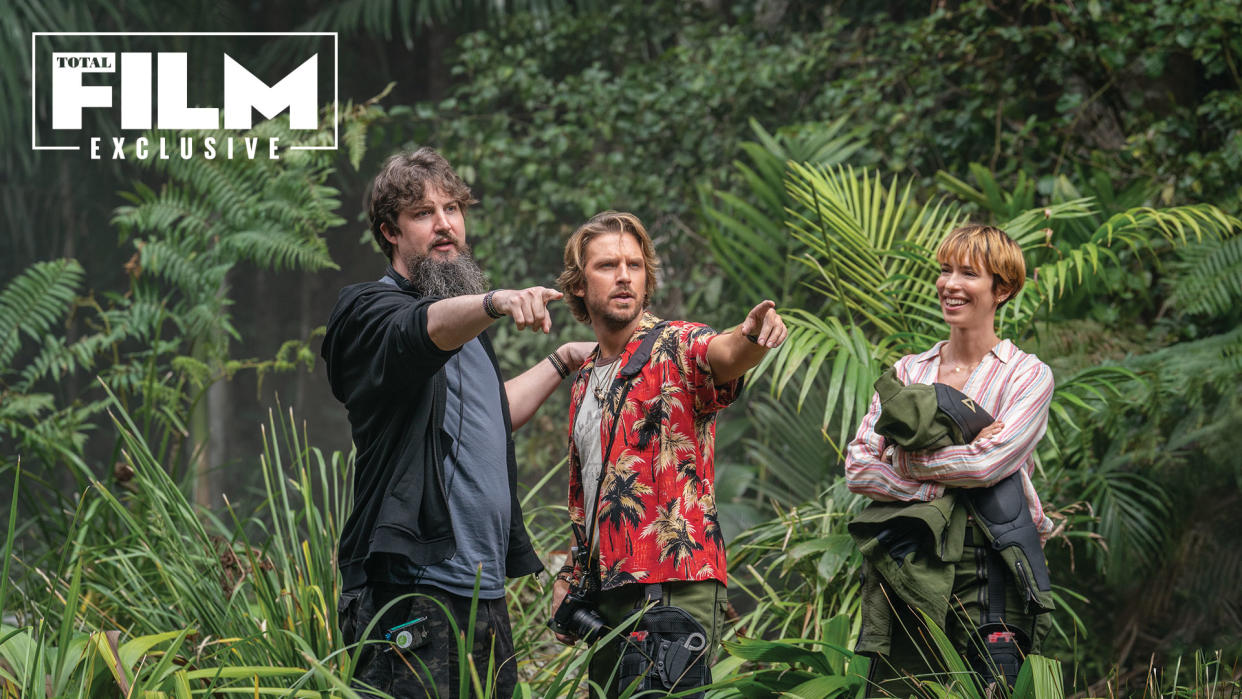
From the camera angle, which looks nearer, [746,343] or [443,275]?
[746,343]

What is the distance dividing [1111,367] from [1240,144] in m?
1.57

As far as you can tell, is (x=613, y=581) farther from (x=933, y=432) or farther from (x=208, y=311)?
(x=208, y=311)

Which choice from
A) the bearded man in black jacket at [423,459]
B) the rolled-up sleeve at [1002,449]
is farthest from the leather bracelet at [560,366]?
the rolled-up sleeve at [1002,449]

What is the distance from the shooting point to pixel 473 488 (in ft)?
7.43

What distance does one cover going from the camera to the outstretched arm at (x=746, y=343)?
6.43 ft

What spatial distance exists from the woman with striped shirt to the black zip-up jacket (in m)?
0.93

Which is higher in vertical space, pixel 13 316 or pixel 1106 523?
pixel 13 316

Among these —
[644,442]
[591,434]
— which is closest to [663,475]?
[644,442]

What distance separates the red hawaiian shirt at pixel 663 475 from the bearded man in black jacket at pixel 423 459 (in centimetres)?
26

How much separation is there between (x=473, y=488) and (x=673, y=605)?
18.5 inches

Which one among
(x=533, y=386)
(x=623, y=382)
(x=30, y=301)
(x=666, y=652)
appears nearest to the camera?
(x=666, y=652)

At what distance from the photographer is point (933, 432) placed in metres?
2.30

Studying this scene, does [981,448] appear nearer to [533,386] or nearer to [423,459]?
[533,386]

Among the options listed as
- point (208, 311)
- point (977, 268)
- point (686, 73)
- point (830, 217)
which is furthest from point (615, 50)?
point (977, 268)
